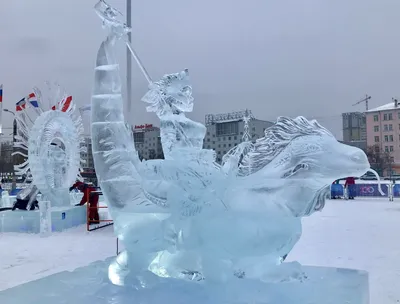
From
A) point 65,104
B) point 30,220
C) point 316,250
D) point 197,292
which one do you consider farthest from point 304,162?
point 65,104

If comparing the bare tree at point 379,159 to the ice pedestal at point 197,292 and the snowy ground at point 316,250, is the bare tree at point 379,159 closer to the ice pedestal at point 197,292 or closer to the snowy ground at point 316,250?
the snowy ground at point 316,250

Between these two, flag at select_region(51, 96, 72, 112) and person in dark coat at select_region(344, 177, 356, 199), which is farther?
person in dark coat at select_region(344, 177, 356, 199)

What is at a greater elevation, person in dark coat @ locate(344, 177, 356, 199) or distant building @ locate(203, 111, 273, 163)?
distant building @ locate(203, 111, 273, 163)

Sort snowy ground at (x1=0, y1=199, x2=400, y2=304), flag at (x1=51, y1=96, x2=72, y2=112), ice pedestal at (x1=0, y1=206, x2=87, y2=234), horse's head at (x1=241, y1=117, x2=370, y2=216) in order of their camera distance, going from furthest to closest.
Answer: flag at (x1=51, y1=96, x2=72, y2=112)
ice pedestal at (x1=0, y1=206, x2=87, y2=234)
snowy ground at (x1=0, y1=199, x2=400, y2=304)
horse's head at (x1=241, y1=117, x2=370, y2=216)

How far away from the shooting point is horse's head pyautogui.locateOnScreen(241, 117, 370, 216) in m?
3.62

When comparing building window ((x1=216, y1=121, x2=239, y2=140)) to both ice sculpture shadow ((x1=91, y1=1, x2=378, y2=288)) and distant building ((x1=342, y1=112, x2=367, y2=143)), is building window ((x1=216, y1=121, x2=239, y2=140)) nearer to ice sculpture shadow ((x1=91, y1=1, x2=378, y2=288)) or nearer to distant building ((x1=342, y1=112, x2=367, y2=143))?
ice sculpture shadow ((x1=91, y1=1, x2=378, y2=288))

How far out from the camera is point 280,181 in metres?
3.78

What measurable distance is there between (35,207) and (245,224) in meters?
8.71

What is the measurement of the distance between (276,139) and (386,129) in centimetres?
3857

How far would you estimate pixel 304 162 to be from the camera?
12.2ft

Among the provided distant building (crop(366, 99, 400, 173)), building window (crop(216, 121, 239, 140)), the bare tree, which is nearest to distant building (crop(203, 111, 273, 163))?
building window (crop(216, 121, 239, 140))

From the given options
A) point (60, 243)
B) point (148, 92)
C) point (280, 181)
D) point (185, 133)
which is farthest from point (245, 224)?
point (60, 243)

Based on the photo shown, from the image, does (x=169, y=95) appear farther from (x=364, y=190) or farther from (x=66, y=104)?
(x=364, y=190)

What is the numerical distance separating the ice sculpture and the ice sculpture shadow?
575 centimetres
